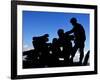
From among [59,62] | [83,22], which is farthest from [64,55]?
[83,22]

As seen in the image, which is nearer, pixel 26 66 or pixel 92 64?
pixel 26 66

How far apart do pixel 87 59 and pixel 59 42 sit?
336 millimetres

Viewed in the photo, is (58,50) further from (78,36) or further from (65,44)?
(78,36)

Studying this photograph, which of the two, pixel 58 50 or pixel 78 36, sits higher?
pixel 78 36

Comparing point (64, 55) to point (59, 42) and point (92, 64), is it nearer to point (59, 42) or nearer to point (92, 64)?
point (59, 42)

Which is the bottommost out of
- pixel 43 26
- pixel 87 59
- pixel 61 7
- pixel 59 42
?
pixel 87 59

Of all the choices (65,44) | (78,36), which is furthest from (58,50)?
(78,36)

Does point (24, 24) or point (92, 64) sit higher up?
point (24, 24)

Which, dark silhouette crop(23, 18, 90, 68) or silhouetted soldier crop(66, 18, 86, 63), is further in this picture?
silhouetted soldier crop(66, 18, 86, 63)

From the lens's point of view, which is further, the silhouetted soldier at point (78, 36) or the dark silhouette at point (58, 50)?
the silhouetted soldier at point (78, 36)

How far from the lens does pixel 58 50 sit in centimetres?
200

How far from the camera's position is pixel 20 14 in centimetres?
187

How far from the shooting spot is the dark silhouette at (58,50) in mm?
1929

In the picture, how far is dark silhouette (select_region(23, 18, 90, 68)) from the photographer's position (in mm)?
1929
